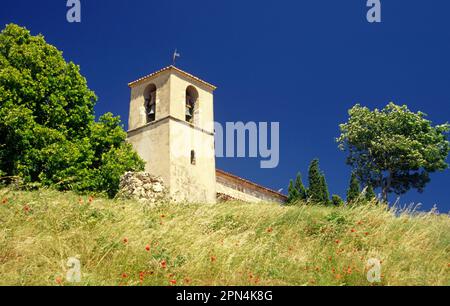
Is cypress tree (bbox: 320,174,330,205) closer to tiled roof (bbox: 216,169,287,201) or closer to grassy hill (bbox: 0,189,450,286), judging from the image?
tiled roof (bbox: 216,169,287,201)

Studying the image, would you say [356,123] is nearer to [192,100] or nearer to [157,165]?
[192,100]

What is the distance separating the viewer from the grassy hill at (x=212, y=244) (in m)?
6.99

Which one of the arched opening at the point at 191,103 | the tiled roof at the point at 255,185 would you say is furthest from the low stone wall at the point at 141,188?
the tiled roof at the point at 255,185

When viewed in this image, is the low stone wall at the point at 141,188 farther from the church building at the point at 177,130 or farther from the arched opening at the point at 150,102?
the arched opening at the point at 150,102

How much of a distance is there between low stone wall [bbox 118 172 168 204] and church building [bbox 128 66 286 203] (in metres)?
13.3

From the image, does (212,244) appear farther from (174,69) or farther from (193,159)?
(174,69)

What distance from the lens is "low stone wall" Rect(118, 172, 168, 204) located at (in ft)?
46.3

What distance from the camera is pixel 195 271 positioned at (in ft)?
23.2

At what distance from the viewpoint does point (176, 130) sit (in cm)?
3028

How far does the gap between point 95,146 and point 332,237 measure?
15.1m

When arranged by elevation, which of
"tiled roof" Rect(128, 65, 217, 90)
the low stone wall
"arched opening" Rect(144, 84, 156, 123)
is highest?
"tiled roof" Rect(128, 65, 217, 90)

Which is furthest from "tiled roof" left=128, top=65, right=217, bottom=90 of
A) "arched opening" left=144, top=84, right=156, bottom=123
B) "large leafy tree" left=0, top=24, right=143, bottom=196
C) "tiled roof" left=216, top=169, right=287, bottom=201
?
"large leafy tree" left=0, top=24, right=143, bottom=196

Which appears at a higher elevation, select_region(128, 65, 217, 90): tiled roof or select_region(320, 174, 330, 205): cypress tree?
select_region(128, 65, 217, 90): tiled roof

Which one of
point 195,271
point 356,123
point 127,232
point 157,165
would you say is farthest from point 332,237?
point 356,123
